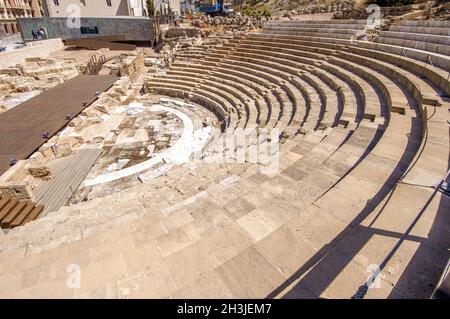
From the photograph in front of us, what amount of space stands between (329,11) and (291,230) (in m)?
33.3

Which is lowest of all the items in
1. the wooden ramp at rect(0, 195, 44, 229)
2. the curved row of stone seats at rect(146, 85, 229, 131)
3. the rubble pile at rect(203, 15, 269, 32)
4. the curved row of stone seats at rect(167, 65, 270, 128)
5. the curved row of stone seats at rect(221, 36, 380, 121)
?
the wooden ramp at rect(0, 195, 44, 229)

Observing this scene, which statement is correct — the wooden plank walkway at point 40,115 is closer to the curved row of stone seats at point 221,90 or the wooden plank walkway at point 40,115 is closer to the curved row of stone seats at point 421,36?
the curved row of stone seats at point 221,90

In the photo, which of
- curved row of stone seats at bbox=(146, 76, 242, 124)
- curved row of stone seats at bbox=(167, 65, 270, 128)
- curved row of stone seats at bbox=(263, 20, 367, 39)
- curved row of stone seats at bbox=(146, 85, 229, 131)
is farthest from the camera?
curved row of stone seats at bbox=(263, 20, 367, 39)

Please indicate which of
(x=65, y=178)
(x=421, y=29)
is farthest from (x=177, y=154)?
(x=421, y=29)

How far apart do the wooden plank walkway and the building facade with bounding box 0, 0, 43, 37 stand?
39974 mm

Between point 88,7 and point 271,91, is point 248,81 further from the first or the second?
point 88,7

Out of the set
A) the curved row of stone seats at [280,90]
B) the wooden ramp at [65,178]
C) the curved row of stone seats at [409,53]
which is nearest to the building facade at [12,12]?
the curved row of stone seats at [280,90]

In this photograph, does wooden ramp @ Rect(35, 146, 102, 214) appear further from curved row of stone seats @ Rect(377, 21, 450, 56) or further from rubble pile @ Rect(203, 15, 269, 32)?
rubble pile @ Rect(203, 15, 269, 32)

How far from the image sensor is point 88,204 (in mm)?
7258

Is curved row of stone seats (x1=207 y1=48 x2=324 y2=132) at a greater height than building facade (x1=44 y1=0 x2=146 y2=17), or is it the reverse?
building facade (x1=44 y1=0 x2=146 y2=17)

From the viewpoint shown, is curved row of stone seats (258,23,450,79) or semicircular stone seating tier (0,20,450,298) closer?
semicircular stone seating tier (0,20,450,298)

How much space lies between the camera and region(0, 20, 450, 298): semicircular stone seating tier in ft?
10.4

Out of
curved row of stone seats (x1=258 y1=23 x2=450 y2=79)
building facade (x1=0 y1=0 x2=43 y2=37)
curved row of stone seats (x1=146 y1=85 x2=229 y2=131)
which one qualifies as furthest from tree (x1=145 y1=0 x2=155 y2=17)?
curved row of stone seats (x1=258 y1=23 x2=450 y2=79)
